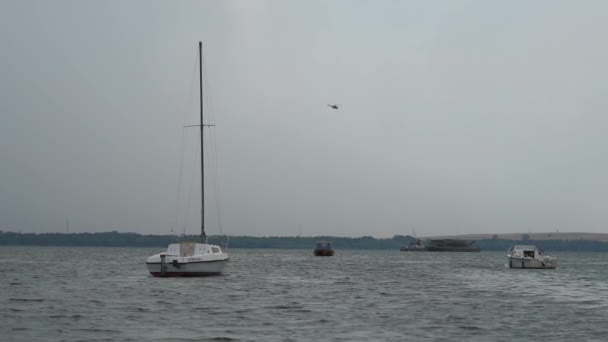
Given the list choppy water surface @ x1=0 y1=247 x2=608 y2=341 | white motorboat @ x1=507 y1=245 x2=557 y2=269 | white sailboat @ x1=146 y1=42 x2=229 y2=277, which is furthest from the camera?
white motorboat @ x1=507 y1=245 x2=557 y2=269

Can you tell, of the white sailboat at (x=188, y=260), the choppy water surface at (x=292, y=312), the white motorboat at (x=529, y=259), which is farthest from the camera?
the white motorboat at (x=529, y=259)

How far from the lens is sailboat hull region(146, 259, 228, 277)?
6738 cm

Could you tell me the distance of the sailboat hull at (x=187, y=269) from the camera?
221 feet

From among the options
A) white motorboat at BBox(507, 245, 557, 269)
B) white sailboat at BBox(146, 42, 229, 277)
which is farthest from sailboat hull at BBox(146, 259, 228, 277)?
white motorboat at BBox(507, 245, 557, 269)

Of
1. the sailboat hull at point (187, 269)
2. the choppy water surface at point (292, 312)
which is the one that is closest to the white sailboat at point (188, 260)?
the sailboat hull at point (187, 269)

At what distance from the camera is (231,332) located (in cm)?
3609

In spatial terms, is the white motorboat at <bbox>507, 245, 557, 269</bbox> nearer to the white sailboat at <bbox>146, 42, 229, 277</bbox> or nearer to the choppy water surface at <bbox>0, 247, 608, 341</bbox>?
the choppy water surface at <bbox>0, 247, 608, 341</bbox>

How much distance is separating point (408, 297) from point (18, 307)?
26.0 meters

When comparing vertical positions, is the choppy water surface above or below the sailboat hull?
below

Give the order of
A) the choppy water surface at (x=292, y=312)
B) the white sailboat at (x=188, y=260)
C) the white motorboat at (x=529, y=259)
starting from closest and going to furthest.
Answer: the choppy water surface at (x=292, y=312)
the white sailboat at (x=188, y=260)
the white motorboat at (x=529, y=259)

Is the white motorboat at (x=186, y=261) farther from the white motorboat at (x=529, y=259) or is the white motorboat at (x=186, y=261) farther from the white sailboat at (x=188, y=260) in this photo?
the white motorboat at (x=529, y=259)

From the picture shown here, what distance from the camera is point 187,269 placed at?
67312mm

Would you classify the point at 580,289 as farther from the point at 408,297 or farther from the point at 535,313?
the point at 535,313

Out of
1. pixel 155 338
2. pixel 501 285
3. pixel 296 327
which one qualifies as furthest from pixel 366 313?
pixel 501 285
